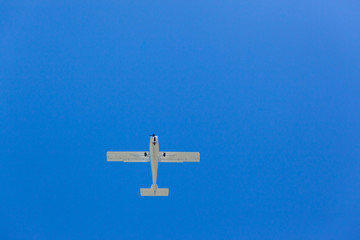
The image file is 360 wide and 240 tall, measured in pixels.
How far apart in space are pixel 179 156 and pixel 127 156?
158 inches

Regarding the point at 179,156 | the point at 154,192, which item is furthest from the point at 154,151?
the point at 154,192

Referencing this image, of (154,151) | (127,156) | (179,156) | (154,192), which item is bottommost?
(154,192)

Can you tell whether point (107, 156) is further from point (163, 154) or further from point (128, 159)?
point (163, 154)

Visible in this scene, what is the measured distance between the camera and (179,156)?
30.2 metres

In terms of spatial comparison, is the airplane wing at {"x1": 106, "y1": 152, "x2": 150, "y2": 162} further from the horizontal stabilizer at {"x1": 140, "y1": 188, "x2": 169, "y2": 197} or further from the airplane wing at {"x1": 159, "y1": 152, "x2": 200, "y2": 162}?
the horizontal stabilizer at {"x1": 140, "y1": 188, "x2": 169, "y2": 197}

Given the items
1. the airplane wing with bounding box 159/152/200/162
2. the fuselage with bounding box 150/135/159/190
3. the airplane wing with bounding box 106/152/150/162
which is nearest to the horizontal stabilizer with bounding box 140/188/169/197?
the fuselage with bounding box 150/135/159/190

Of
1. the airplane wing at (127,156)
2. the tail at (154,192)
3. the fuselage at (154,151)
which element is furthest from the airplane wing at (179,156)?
the tail at (154,192)

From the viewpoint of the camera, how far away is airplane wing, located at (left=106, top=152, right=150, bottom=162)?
29984 mm

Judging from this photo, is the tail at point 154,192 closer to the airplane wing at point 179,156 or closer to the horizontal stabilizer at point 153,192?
the horizontal stabilizer at point 153,192

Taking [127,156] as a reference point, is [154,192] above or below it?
below

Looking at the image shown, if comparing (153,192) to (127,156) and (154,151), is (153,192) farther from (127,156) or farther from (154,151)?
(154,151)

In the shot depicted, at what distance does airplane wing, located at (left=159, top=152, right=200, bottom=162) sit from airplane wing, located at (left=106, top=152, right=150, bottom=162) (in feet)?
4.16

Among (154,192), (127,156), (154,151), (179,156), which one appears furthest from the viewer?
(154,192)

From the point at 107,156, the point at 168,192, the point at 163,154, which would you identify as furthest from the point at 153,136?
the point at 168,192
